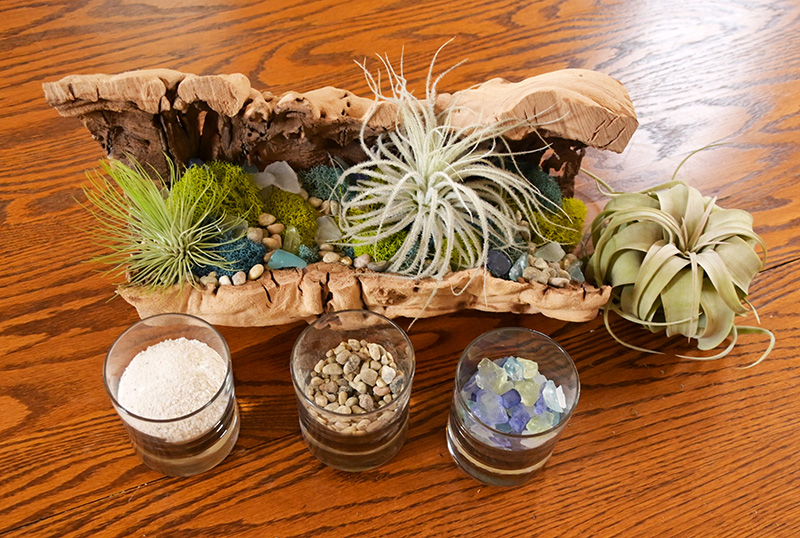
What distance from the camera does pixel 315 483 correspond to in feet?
2.79

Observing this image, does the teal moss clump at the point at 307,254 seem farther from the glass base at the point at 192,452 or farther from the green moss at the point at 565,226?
the green moss at the point at 565,226

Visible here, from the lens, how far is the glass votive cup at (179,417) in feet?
2.52

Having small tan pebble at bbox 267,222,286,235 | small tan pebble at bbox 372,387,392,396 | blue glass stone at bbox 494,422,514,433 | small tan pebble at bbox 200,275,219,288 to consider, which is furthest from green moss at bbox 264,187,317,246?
blue glass stone at bbox 494,422,514,433

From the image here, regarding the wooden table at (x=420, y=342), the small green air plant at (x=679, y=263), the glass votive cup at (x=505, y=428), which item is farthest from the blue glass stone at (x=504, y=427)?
the small green air plant at (x=679, y=263)

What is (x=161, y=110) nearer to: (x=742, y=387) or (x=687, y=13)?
(x=742, y=387)

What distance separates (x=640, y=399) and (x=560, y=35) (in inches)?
28.9

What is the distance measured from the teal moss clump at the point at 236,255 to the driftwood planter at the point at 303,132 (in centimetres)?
3

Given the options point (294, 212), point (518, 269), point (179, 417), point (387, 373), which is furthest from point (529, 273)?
point (179, 417)

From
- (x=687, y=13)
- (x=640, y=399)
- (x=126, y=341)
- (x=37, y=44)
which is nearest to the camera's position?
(x=126, y=341)

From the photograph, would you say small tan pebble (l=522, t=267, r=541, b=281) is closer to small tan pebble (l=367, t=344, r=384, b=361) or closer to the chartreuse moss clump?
small tan pebble (l=367, t=344, r=384, b=361)

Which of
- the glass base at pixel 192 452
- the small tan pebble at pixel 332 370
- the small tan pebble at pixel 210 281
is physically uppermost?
the small tan pebble at pixel 210 281

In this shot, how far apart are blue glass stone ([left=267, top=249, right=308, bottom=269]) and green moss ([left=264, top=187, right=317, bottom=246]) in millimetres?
50

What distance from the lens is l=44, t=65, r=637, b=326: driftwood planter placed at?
2.75ft

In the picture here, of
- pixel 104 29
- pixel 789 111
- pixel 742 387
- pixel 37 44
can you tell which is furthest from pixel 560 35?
pixel 37 44
